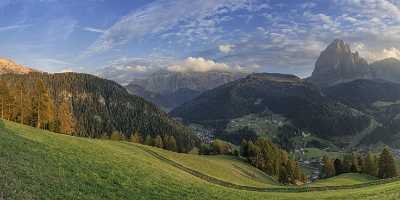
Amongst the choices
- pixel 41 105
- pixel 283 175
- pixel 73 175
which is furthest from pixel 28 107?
pixel 73 175

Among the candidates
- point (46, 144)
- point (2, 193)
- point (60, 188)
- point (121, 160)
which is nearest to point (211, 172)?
point (121, 160)

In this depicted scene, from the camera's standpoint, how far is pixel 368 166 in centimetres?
14688

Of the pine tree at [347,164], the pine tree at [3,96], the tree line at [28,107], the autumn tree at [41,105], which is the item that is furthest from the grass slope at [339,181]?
the pine tree at [3,96]

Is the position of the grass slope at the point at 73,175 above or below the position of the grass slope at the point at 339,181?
above

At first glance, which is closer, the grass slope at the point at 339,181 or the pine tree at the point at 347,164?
the grass slope at the point at 339,181

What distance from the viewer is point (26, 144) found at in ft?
152

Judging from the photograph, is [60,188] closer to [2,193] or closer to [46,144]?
[2,193]

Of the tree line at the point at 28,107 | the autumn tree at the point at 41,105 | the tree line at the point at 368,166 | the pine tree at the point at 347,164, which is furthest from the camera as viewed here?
the pine tree at the point at 347,164

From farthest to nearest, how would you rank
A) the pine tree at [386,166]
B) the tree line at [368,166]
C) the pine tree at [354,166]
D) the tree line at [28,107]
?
the pine tree at [354,166] → the tree line at [368,166] → the pine tree at [386,166] → the tree line at [28,107]

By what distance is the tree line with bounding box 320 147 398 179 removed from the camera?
140250 mm

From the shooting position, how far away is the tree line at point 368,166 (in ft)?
460

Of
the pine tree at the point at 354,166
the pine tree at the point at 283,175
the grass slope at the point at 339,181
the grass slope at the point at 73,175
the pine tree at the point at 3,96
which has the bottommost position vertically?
the pine tree at the point at 283,175

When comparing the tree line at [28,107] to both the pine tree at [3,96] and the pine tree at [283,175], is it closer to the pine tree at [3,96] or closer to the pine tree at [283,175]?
the pine tree at [3,96]

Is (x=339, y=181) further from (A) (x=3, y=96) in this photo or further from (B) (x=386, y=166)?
(A) (x=3, y=96)
